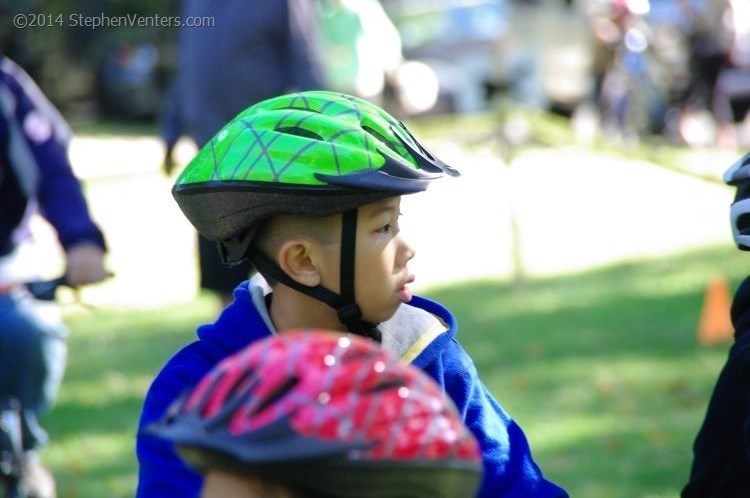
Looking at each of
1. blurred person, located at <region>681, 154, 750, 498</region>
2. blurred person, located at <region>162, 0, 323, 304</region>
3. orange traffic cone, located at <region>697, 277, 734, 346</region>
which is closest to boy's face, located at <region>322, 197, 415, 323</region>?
blurred person, located at <region>681, 154, 750, 498</region>

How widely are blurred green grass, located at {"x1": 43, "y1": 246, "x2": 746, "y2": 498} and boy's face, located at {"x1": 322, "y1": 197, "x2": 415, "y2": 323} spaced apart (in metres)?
3.18

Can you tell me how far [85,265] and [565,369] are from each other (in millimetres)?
4011

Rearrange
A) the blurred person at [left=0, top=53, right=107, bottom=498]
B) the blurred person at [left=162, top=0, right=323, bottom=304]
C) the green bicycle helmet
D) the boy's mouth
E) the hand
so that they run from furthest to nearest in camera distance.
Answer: the blurred person at [left=162, top=0, right=323, bottom=304], the blurred person at [left=0, top=53, right=107, bottom=498], the hand, the boy's mouth, the green bicycle helmet

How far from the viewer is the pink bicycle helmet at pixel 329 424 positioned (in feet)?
5.72

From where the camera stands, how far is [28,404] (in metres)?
5.18

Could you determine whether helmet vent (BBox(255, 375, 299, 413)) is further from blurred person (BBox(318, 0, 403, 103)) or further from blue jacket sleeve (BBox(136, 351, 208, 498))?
blurred person (BBox(318, 0, 403, 103))

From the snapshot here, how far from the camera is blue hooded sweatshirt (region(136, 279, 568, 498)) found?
296cm

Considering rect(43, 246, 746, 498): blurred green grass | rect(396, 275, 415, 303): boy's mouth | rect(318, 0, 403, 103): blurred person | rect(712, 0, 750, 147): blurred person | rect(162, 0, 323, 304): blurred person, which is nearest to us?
rect(396, 275, 415, 303): boy's mouth

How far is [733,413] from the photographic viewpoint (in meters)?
3.40

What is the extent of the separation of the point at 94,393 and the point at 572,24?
51.6 ft

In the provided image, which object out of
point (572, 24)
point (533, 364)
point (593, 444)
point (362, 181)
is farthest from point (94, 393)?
point (572, 24)

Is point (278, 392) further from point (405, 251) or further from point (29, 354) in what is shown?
point (29, 354)

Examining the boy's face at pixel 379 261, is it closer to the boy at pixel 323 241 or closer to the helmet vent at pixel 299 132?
the boy at pixel 323 241

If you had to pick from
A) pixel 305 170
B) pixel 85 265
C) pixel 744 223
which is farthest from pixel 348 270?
pixel 85 265
